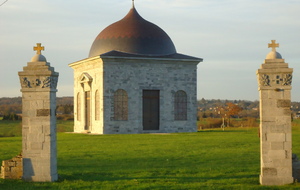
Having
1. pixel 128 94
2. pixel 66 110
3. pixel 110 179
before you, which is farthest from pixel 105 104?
pixel 66 110

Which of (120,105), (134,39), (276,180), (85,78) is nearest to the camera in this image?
(276,180)

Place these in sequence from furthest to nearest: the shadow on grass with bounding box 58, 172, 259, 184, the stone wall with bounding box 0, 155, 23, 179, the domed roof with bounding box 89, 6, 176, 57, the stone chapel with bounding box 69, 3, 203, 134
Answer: the domed roof with bounding box 89, 6, 176, 57, the stone chapel with bounding box 69, 3, 203, 134, the stone wall with bounding box 0, 155, 23, 179, the shadow on grass with bounding box 58, 172, 259, 184

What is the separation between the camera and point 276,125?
12945mm

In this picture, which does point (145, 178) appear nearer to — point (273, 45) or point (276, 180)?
point (276, 180)

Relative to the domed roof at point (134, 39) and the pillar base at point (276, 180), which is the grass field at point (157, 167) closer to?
the pillar base at point (276, 180)

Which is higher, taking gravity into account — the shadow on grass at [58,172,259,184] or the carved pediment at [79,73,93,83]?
the carved pediment at [79,73,93,83]

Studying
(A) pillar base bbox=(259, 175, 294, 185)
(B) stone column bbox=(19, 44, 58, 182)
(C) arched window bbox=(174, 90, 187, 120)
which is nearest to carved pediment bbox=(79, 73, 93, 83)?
(C) arched window bbox=(174, 90, 187, 120)

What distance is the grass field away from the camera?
1305 centimetres

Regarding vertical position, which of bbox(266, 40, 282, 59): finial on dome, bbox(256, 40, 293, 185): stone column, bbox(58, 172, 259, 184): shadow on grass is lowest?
bbox(58, 172, 259, 184): shadow on grass

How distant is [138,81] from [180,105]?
11.5ft

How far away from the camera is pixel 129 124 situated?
36.3m

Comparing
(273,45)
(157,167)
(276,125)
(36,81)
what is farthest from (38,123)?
(273,45)

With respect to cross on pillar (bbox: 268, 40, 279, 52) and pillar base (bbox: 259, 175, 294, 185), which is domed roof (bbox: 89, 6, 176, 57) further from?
pillar base (bbox: 259, 175, 294, 185)

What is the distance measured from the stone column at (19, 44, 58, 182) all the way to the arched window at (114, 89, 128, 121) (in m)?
22.6
